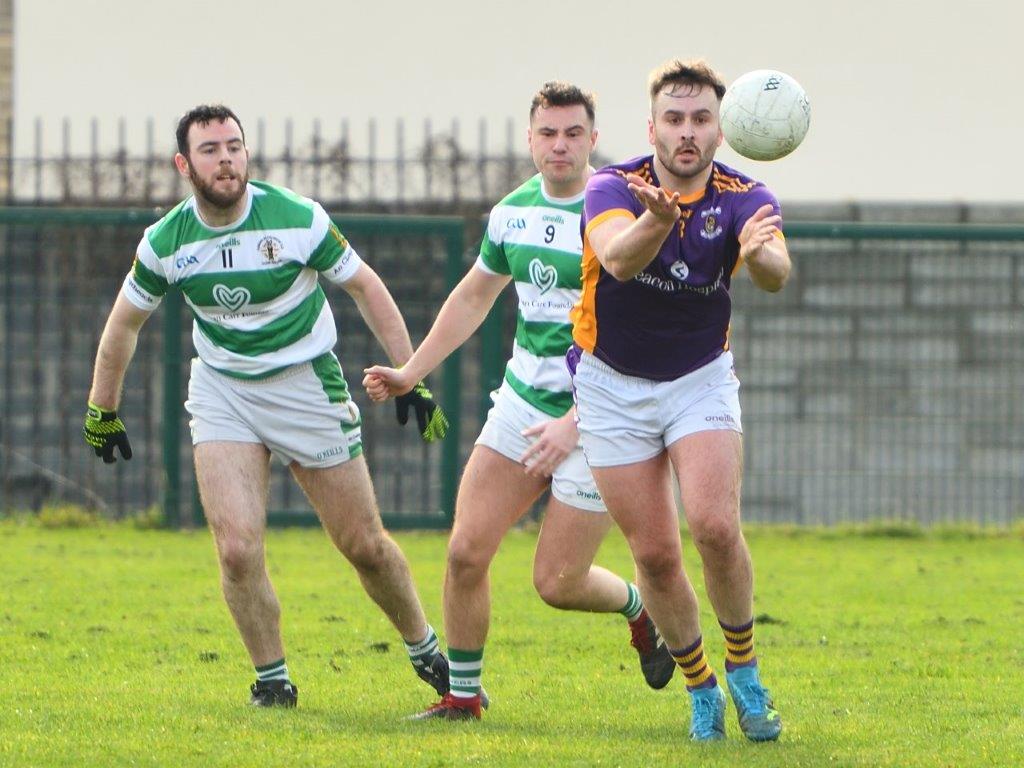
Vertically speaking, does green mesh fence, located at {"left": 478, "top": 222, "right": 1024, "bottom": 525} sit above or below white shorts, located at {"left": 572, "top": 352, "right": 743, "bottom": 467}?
below

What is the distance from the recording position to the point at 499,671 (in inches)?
336

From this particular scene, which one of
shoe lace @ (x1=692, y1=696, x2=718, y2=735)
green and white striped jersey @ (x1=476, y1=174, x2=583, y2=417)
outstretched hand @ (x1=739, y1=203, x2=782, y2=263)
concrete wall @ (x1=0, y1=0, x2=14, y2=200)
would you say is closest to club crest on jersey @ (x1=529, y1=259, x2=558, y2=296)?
green and white striped jersey @ (x1=476, y1=174, x2=583, y2=417)

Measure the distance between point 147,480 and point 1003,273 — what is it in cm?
673

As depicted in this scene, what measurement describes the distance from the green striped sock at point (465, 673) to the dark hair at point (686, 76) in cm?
219

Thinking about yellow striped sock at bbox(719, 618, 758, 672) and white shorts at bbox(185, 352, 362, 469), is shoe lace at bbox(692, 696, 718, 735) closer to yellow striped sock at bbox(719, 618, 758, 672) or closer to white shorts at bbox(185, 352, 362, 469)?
yellow striped sock at bbox(719, 618, 758, 672)

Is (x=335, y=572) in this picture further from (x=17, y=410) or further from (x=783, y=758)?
(x=783, y=758)

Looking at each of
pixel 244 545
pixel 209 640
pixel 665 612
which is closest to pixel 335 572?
pixel 209 640

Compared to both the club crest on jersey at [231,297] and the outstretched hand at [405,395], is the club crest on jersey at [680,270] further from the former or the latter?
the club crest on jersey at [231,297]

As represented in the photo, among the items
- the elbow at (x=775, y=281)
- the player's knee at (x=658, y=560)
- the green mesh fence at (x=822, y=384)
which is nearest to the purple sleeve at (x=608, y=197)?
the elbow at (x=775, y=281)

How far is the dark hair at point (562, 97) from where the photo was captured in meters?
7.41

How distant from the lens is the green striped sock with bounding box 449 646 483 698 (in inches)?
287

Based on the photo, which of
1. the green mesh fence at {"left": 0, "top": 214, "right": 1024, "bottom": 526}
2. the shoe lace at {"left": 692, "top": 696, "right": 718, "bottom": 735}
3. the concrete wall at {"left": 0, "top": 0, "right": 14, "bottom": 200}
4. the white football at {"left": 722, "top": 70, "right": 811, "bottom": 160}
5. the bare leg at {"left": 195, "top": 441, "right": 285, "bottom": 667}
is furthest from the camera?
the concrete wall at {"left": 0, "top": 0, "right": 14, "bottom": 200}

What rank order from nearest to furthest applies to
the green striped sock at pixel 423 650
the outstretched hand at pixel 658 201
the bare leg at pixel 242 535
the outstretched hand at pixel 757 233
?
the outstretched hand at pixel 658 201 → the outstretched hand at pixel 757 233 → the bare leg at pixel 242 535 → the green striped sock at pixel 423 650

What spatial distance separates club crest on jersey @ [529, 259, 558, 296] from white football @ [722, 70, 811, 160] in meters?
1.26
